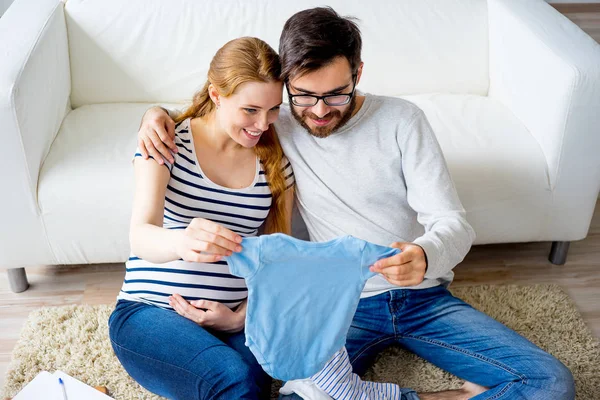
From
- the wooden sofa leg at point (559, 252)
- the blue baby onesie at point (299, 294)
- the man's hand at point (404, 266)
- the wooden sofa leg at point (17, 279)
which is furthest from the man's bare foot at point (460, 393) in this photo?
the wooden sofa leg at point (17, 279)

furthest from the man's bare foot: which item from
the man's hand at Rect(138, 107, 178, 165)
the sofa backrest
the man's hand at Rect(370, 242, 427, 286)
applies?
the sofa backrest

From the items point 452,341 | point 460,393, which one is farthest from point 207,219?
point 460,393

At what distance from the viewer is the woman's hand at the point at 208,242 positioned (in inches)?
49.4

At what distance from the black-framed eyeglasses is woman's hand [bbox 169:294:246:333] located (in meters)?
0.52

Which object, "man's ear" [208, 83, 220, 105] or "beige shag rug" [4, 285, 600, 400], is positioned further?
"beige shag rug" [4, 285, 600, 400]

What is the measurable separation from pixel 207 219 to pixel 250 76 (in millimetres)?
322

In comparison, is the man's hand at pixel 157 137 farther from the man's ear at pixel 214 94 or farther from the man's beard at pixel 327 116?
the man's beard at pixel 327 116

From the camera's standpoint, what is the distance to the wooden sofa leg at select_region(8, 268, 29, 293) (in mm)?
2119

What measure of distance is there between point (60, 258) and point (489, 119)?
1.42m

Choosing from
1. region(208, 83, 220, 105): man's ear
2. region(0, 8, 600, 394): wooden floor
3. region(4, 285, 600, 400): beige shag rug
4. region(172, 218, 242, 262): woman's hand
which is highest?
region(208, 83, 220, 105): man's ear

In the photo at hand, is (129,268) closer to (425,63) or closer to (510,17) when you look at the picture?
(425,63)

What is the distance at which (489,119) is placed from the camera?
224cm

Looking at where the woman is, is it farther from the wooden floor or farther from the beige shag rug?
the wooden floor

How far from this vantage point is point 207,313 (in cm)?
162
